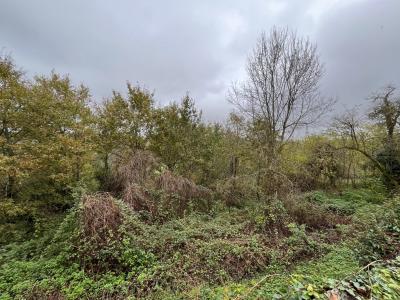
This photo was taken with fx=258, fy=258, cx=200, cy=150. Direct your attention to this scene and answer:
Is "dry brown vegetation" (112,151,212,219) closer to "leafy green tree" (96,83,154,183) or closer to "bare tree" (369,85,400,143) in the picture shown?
"leafy green tree" (96,83,154,183)

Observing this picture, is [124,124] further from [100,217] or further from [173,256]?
[173,256]

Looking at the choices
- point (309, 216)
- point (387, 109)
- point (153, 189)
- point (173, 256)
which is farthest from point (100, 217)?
point (387, 109)

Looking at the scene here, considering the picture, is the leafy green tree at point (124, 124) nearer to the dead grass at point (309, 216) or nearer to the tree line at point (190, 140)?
the tree line at point (190, 140)

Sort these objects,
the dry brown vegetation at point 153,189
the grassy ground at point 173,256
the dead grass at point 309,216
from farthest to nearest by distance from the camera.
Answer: the dead grass at point 309,216 < the dry brown vegetation at point 153,189 < the grassy ground at point 173,256

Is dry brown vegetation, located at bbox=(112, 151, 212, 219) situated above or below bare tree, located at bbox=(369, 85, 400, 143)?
below

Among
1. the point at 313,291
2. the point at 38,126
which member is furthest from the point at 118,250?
the point at 38,126

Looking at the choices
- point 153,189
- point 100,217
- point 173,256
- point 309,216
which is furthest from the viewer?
point 153,189

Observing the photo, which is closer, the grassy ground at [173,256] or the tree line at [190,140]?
the grassy ground at [173,256]

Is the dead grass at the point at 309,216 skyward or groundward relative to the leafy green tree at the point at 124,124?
groundward

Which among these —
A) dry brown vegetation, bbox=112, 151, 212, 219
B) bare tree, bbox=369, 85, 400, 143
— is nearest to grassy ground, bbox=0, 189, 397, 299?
dry brown vegetation, bbox=112, 151, 212, 219

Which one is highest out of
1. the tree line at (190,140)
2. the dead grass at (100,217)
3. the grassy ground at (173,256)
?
the tree line at (190,140)

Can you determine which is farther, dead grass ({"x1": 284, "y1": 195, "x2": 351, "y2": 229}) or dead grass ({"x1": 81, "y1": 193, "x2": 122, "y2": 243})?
dead grass ({"x1": 284, "y1": 195, "x2": 351, "y2": 229})

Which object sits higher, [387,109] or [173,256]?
[387,109]

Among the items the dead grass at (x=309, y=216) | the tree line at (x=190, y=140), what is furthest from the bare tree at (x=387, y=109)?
the dead grass at (x=309, y=216)
